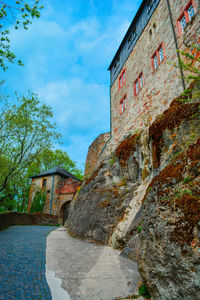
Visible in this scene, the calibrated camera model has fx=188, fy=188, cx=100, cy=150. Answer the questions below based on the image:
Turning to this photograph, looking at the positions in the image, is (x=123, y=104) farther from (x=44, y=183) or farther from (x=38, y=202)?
(x=38, y=202)

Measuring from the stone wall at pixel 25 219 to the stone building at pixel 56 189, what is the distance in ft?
6.16

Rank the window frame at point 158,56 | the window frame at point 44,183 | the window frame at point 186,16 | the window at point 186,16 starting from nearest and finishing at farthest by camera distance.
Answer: the window frame at point 186,16 → the window at point 186,16 → the window frame at point 158,56 → the window frame at point 44,183

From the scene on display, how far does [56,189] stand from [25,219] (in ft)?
23.9

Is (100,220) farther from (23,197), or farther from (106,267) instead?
(23,197)

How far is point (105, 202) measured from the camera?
7738 mm

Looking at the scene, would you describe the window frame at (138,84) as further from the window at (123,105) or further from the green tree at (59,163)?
the green tree at (59,163)

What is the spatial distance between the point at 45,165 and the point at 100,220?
1028 inches

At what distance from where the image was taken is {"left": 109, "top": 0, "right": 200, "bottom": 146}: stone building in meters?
8.41

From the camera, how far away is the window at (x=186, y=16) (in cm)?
810

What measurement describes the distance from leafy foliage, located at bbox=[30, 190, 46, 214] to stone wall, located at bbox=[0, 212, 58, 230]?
11.3 ft

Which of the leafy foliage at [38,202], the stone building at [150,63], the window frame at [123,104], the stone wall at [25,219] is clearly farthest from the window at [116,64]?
the leafy foliage at [38,202]

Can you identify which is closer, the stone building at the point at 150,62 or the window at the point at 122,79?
the stone building at the point at 150,62

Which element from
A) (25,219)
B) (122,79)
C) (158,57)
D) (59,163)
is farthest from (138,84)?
(59,163)

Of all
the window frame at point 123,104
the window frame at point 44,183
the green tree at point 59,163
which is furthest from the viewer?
the green tree at point 59,163
